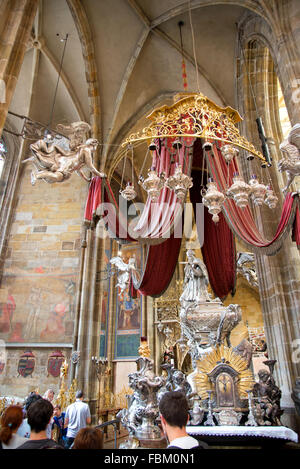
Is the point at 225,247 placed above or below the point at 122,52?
below

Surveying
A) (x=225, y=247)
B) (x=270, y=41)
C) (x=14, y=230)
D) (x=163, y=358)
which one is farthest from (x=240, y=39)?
(x=163, y=358)

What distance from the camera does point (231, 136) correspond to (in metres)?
5.25

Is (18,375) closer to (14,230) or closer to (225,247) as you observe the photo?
(14,230)

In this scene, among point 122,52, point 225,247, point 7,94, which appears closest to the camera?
point 7,94

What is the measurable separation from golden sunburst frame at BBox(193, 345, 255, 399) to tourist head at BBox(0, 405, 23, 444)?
4041 millimetres

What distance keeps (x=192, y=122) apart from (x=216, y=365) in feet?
14.1

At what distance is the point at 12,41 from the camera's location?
4.96m

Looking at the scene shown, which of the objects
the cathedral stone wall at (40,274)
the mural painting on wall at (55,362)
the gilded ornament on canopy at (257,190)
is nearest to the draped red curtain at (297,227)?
the gilded ornament on canopy at (257,190)

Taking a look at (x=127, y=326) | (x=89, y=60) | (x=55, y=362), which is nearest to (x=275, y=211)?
(x=55, y=362)

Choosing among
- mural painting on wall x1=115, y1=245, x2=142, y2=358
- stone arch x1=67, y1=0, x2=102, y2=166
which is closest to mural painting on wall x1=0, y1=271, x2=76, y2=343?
mural painting on wall x1=115, y1=245, x2=142, y2=358

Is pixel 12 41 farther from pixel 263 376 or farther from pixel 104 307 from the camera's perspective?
pixel 104 307

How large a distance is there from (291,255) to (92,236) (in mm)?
6206

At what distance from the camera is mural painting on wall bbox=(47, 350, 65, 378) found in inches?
337

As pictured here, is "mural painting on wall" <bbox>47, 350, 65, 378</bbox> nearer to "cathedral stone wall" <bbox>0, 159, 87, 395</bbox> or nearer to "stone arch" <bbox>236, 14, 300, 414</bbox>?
"cathedral stone wall" <bbox>0, 159, 87, 395</bbox>
